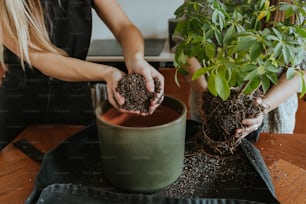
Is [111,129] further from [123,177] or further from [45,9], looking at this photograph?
[45,9]

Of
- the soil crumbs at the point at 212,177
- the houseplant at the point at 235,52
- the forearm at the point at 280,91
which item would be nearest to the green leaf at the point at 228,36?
the houseplant at the point at 235,52

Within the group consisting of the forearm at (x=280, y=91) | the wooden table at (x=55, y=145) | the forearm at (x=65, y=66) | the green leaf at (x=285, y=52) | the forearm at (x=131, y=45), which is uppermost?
the green leaf at (x=285, y=52)

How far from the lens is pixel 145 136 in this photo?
0.59 metres

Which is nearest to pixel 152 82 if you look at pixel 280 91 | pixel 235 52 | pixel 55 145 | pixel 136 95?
pixel 136 95

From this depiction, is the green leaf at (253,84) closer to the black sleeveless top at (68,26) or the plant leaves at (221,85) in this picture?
the plant leaves at (221,85)

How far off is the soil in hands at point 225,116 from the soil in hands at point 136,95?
0.13 meters

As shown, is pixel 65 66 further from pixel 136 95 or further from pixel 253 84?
pixel 253 84

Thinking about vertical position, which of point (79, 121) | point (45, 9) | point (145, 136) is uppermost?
point (45, 9)

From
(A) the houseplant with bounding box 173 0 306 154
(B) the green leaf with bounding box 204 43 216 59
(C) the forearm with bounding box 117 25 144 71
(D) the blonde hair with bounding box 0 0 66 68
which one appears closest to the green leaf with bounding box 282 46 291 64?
(A) the houseplant with bounding box 173 0 306 154

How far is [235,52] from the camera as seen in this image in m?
0.62

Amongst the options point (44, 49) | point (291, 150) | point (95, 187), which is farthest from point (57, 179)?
point (291, 150)

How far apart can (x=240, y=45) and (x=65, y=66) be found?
39cm

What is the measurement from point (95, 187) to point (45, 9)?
50 centimetres

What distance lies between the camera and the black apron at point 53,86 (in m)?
0.95
